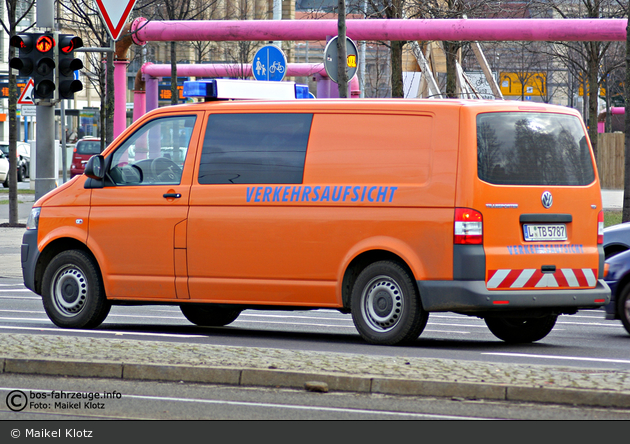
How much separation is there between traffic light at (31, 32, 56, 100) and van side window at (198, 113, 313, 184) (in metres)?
5.30

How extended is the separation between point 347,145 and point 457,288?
4.85ft

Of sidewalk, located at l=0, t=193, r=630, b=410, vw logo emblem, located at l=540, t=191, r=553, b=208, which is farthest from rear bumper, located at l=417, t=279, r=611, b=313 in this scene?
sidewalk, located at l=0, t=193, r=630, b=410


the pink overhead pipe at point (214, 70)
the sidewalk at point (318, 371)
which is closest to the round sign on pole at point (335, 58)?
the sidewalk at point (318, 371)

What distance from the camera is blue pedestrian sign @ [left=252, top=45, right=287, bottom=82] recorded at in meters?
18.5

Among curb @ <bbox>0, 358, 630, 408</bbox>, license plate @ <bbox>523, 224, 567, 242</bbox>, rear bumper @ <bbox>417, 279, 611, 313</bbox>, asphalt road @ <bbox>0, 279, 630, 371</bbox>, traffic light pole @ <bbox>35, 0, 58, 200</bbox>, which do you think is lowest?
asphalt road @ <bbox>0, 279, 630, 371</bbox>

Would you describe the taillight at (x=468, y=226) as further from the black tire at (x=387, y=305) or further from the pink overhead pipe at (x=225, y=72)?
the pink overhead pipe at (x=225, y=72)

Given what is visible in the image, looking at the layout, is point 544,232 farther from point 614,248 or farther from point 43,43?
point 43,43

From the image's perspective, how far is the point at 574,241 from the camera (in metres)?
8.90

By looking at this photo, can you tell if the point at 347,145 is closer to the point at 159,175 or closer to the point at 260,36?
the point at 159,175

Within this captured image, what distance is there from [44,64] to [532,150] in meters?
7.68

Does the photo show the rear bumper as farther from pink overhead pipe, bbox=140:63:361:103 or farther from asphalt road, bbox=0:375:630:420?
pink overhead pipe, bbox=140:63:361:103

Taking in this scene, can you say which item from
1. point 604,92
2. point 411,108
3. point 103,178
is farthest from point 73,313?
point 604,92
